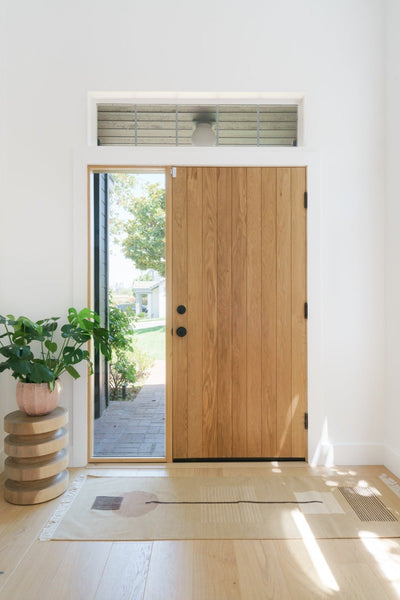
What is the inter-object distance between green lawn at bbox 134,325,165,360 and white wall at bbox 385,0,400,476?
160 centimetres

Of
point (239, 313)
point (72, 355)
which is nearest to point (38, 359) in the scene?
point (72, 355)

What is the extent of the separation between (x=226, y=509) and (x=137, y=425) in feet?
3.20

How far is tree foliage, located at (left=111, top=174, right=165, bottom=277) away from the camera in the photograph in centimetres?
281

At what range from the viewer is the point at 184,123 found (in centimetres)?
283

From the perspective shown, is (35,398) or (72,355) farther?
(72,355)

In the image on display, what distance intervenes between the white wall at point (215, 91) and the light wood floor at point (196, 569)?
3.01ft

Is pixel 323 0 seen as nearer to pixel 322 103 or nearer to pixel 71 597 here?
pixel 322 103

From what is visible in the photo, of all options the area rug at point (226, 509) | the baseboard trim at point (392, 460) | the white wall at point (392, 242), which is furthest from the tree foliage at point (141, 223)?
the baseboard trim at point (392, 460)

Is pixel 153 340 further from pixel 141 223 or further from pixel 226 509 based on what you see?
pixel 226 509

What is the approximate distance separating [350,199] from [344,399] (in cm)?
142

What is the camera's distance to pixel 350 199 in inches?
109

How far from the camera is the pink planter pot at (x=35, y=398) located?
7.47 feet

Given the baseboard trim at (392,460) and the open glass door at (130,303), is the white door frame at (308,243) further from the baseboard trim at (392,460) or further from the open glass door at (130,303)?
the baseboard trim at (392,460)

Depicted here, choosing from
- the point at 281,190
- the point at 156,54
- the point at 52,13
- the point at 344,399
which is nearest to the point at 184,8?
the point at 156,54
